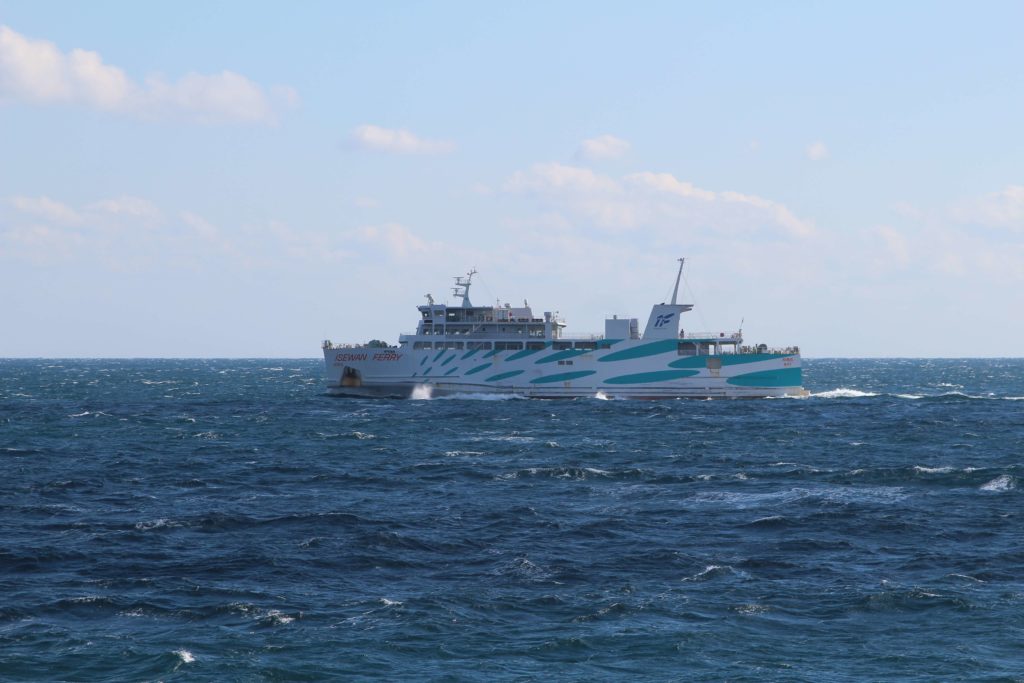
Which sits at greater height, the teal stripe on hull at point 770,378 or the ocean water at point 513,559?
the teal stripe on hull at point 770,378

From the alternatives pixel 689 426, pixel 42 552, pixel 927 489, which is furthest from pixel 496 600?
pixel 689 426

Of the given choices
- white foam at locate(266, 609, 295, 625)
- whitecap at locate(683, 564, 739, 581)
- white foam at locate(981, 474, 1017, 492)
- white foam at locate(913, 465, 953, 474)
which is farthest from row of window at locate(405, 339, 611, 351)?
white foam at locate(266, 609, 295, 625)

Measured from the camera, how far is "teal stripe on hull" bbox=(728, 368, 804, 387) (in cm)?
10325

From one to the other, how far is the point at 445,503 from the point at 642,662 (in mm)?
21489

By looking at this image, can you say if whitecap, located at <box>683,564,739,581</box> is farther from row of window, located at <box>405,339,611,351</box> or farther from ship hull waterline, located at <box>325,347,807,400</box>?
row of window, located at <box>405,339,611,351</box>

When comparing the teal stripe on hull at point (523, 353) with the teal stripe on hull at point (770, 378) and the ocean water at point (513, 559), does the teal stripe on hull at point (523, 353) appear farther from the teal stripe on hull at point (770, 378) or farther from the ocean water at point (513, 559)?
the ocean water at point (513, 559)

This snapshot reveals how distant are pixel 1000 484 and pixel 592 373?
183 ft

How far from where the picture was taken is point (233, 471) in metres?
55.2

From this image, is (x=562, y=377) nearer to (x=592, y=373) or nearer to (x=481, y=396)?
(x=592, y=373)

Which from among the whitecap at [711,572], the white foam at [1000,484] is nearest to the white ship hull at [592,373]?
the white foam at [1000,484]

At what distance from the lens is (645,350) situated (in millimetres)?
102500

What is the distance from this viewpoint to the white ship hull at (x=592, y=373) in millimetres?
102562

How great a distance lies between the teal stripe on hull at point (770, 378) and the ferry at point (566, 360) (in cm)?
9

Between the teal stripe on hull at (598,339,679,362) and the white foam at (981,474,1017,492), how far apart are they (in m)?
51.4
